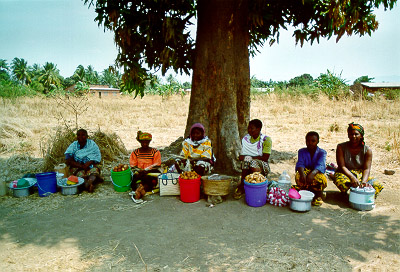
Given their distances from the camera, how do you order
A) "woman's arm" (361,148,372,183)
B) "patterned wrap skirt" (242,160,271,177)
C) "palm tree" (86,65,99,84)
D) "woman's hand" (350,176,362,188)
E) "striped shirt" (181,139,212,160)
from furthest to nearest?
"palm tree" (86,65,99,84) < "striped shirt" (181,139,212,160) < "patterned wrap skirt" (242,160,271,177) < "woman's arm" (361,148,372,183) < "woman's hand" (350,176,362,188)

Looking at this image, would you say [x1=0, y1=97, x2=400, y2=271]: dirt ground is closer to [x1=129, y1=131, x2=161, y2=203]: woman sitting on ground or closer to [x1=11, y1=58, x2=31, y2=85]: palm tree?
[x1=129, y1=131, x2=161, y2=203]: woman sitting on ground

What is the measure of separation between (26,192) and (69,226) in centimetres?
164

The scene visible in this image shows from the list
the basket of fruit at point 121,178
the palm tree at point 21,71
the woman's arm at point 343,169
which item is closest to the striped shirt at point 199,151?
the basket of fruit at point 121,178

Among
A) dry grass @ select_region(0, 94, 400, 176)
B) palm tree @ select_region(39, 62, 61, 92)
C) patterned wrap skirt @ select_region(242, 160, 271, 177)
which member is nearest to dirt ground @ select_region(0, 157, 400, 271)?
patterned wrap skirt @ select_region(242, 160, 271, 177)

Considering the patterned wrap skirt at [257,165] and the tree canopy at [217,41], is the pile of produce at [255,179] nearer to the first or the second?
the patterned wrap skirt at [257,165]

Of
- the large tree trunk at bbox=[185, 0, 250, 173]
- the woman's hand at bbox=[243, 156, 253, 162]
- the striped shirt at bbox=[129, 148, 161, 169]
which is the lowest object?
the striped shirt at bbox=[129, 148, 161, 169]

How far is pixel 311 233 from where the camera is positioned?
3.29 m

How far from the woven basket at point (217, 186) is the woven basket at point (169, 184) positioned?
498mm

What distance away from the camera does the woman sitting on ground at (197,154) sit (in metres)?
4.61

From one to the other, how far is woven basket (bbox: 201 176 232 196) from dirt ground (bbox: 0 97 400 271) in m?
0.18

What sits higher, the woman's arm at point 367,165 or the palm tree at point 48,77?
the palm tree at point 48,77

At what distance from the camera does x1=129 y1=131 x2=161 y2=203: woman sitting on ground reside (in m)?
4.65

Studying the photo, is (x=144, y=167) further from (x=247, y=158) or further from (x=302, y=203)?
(x=302, y=203)

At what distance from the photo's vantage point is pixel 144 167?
192 inches
